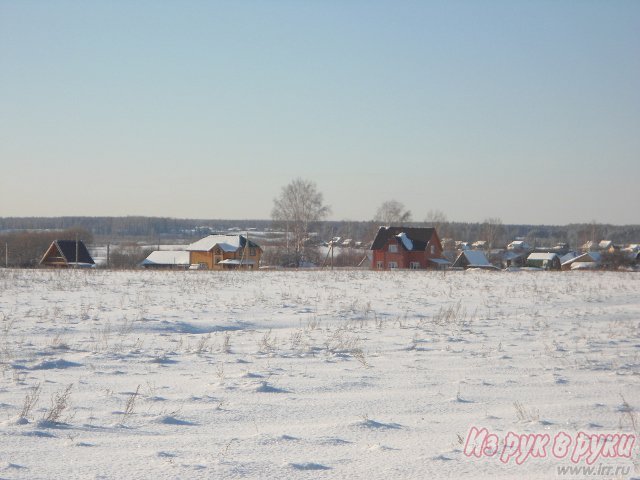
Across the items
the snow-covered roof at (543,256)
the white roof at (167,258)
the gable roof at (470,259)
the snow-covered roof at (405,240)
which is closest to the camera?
the snow-covered roof at (405,240)

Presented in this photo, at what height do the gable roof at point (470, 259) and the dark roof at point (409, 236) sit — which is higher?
the dark roof at point (409, 236)

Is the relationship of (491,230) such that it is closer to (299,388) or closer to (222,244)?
(222,244)

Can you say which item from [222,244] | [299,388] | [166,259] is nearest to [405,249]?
[222,244]

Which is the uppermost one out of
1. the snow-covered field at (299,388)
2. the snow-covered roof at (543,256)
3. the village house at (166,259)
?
the snow-covered field at (299,388)

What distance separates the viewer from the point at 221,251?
62.0 metres

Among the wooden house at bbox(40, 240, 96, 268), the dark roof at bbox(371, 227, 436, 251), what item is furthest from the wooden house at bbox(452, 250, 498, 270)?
the wooden house at bbox(40, 240, 96, 268)

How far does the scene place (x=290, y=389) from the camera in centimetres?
640

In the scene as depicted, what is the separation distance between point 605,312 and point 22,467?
13.1 m

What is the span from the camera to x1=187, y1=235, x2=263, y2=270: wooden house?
61344mm

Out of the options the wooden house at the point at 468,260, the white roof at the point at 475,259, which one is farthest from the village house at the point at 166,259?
the white roof at the point at 475,259

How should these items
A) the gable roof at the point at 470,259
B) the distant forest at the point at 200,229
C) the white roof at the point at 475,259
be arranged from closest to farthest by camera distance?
the white roof at the point at 475,259 → the gable roof at the point at 470,259 → the distant forest at the point at 200,229

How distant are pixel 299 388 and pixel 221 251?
185ft

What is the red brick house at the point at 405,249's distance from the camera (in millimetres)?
61344

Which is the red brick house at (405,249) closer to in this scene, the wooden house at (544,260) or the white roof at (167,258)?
the wooden house at (544,260)
